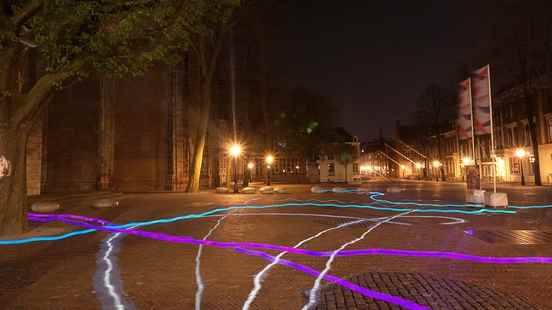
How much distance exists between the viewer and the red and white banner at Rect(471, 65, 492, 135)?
15.1 metres

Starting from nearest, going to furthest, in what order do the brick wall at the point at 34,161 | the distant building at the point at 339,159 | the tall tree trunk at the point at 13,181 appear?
the tall tree trunk at the point at 13,181 < the brick wall at the point at 34,161 < the distant building at the point at 339,159

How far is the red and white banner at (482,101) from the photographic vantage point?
15.1 meters

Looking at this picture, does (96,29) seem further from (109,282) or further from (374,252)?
(374,252)

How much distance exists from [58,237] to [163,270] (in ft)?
17.0

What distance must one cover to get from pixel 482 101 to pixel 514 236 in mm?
8406

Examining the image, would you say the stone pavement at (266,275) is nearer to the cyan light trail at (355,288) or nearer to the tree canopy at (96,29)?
the cyan light trail at (355,288)

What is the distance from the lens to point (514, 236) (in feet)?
28.7

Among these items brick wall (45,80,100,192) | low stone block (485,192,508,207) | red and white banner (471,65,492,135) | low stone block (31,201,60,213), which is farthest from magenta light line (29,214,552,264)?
brick wall (45,80,100,192)

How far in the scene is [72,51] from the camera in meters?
9.08

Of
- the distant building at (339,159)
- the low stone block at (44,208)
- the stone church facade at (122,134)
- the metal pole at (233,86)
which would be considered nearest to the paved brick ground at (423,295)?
the low stone block at (44,208)

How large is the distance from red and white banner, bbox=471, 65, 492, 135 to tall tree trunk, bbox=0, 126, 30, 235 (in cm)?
1665

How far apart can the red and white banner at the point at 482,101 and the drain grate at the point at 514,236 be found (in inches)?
A: 280

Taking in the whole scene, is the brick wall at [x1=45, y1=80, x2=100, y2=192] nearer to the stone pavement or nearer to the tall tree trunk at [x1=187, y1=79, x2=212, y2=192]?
the tall tree trunk at [x1=187, y1=79, x2=212, y2=192]

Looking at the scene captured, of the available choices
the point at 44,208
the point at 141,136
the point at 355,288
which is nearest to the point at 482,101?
the point at 355,288
